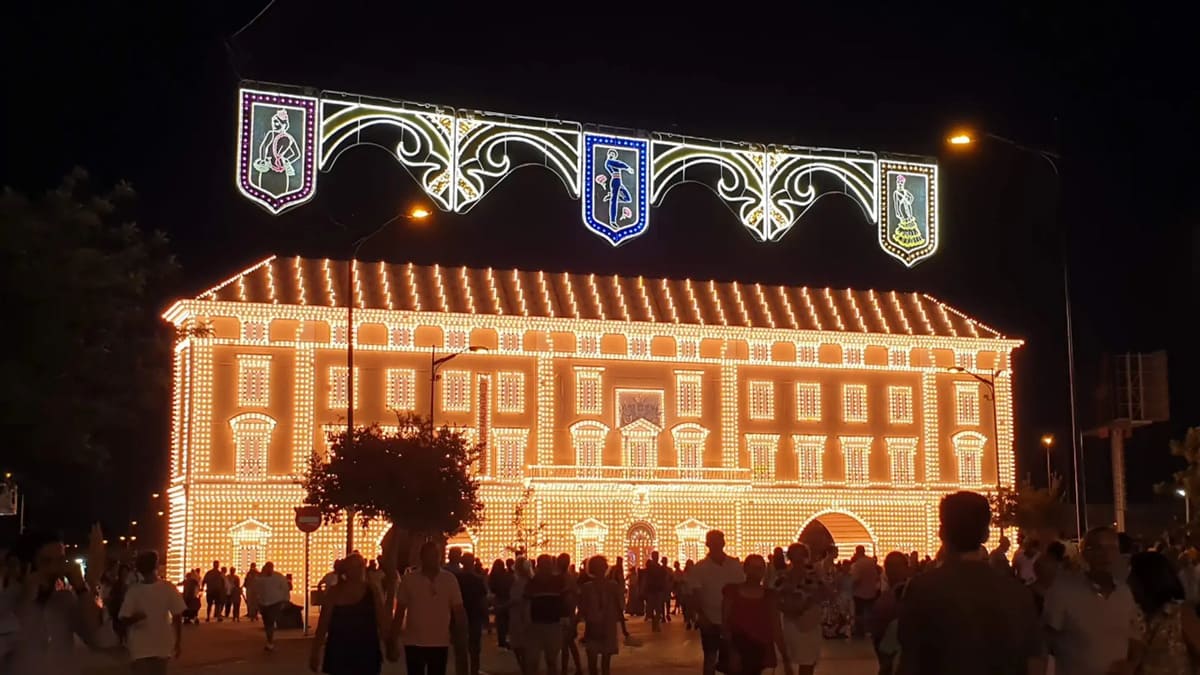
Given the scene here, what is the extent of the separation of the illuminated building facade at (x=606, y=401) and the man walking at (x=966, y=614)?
50034mm

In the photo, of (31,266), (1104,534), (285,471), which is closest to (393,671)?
(31,266)

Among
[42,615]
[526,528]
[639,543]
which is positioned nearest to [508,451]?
[526,528]

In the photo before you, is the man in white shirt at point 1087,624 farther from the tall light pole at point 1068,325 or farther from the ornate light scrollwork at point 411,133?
the ornate light scrollwork at point 411,133

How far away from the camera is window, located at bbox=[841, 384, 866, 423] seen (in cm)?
6394

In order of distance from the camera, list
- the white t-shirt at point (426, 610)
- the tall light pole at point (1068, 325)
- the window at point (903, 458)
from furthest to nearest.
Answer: the window at point (903, 458)
the tall light pole at point (1068, 325)
the white t-shirt at point (426, 610)

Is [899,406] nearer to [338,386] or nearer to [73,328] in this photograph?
[338,386]

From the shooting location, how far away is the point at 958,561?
20.4 feet

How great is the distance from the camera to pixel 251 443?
5538cm

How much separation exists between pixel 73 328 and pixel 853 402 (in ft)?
164

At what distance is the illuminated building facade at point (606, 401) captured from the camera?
181ft

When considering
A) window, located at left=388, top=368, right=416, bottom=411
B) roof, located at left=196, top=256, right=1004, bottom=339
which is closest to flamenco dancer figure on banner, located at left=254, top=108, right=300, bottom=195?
roof, located at left=196, top=256, right=1004, bottom=339

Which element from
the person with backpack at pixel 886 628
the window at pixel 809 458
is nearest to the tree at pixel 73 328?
the person with backpack at pixel 886 628

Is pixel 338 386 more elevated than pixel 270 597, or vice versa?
pixel 338 386

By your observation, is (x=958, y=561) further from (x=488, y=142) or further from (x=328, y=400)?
(x=328, y=400)
